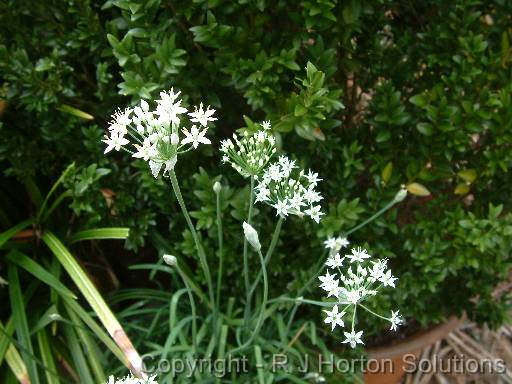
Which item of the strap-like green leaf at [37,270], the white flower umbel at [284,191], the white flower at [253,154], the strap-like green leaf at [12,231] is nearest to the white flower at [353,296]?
the white flower umbel at [284,191]

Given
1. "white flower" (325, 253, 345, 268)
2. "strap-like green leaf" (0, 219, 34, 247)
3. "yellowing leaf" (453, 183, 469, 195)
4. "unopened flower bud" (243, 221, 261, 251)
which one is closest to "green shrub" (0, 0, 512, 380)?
"yellowing leaf" (453, 183, 469, 195)

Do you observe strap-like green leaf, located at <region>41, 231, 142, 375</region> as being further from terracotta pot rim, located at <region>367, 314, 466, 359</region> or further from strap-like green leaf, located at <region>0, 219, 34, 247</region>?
terracotta pot rim, located at <region>367, 314, 466, 359</region>

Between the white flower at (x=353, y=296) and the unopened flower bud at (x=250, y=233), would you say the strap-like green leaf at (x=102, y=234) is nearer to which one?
the unopened flower bud at (x=250, y=233)

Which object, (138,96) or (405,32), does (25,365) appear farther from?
(405,32)

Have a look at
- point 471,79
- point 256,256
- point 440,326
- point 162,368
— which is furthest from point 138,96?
point 440,326

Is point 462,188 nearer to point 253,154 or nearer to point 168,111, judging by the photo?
point 253,154

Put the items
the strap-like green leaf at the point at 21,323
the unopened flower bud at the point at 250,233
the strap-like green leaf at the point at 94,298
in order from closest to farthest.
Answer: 1. the unopened flower bud at the point at 250,233
2. the strap-like green leaf at the point at 94,298
3. the strap-like green leaf at the point at 21,323

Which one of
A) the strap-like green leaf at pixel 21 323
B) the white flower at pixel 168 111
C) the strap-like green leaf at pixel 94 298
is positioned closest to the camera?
the white flower at pixel 168 111

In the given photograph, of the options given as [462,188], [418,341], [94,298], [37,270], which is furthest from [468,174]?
[37,270]
